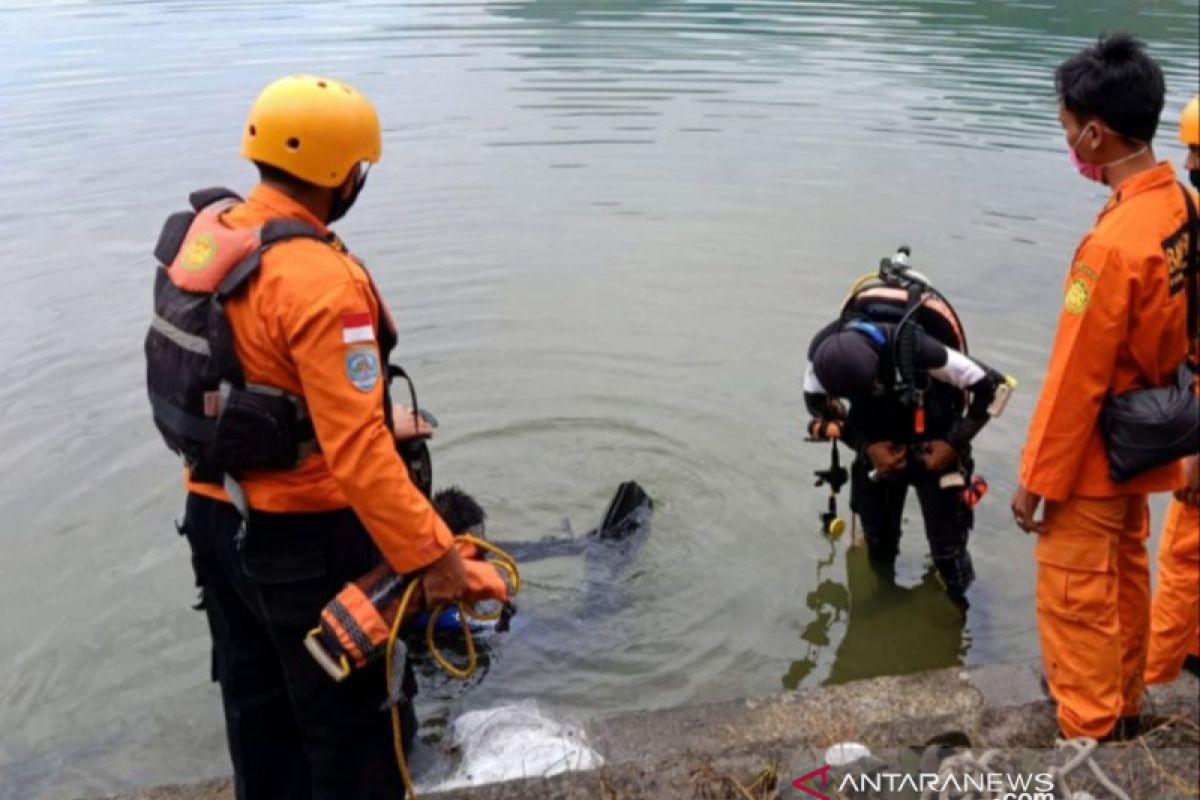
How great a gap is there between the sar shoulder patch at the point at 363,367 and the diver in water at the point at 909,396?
220 centimetres

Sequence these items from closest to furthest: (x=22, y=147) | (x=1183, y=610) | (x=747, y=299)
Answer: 1. (x=1183, y=610)
2. (x=747, y=299)
3. (x=22, y=147)

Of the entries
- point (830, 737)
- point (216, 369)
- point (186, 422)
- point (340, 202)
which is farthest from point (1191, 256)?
point (186, 422)

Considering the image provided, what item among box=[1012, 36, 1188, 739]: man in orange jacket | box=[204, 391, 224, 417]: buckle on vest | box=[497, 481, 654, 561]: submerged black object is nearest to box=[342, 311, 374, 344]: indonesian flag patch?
box=[204, 391, 224, 417]: buckle on vest

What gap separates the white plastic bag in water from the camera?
3.95 metres

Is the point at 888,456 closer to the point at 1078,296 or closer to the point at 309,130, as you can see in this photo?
the point at 1078,296

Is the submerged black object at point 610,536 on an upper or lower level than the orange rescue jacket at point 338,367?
lower

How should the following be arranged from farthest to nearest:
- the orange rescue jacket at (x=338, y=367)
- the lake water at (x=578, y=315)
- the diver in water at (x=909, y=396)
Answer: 1. the lake water at (x=578, y=315)
2. the diver in water at (x=909, y=396)
3. the orange rescue jacket at (x=338, y=367)

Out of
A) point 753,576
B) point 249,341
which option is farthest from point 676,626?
point 249,341

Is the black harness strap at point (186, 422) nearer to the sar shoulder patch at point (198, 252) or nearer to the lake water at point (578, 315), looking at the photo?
the sar shoulder patch at point (198, 252)

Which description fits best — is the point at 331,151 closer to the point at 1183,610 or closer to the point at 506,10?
the point at 1183,610

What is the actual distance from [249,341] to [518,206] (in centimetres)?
914

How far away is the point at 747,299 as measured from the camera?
9312 mm

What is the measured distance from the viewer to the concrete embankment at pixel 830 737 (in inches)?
132

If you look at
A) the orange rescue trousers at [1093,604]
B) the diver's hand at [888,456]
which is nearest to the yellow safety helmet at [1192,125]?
the orange rescue trousers at [1093,604]
